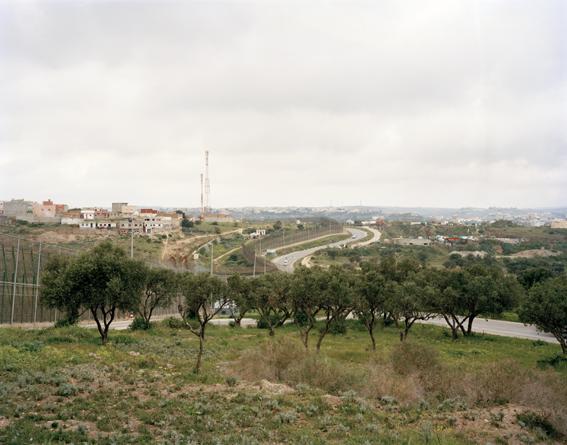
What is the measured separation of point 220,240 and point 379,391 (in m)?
115

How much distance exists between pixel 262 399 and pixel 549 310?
20.7 meters

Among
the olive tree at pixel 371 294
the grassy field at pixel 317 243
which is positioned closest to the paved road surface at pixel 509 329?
the olive tree at pixel 371 294

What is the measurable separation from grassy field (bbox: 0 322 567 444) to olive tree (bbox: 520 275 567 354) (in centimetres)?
1079

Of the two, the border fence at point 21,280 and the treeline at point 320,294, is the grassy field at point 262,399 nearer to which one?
the treeline at point 320,294

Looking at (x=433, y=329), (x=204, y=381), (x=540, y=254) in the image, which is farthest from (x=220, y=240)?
(x=204, y=381)

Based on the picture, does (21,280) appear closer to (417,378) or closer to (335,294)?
(335,294)

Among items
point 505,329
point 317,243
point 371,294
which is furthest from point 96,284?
point 317,243

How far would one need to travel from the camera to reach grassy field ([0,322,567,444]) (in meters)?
11.3

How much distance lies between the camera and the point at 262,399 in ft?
47.3

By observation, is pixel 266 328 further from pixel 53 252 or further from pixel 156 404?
pixel 156 404

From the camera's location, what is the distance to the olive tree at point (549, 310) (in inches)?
1035

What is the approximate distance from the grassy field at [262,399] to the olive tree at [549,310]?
425 inches

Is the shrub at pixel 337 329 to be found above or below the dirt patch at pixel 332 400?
below

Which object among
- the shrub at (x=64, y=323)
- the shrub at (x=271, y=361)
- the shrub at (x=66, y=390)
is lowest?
the shrub at (x=64, y=323)
